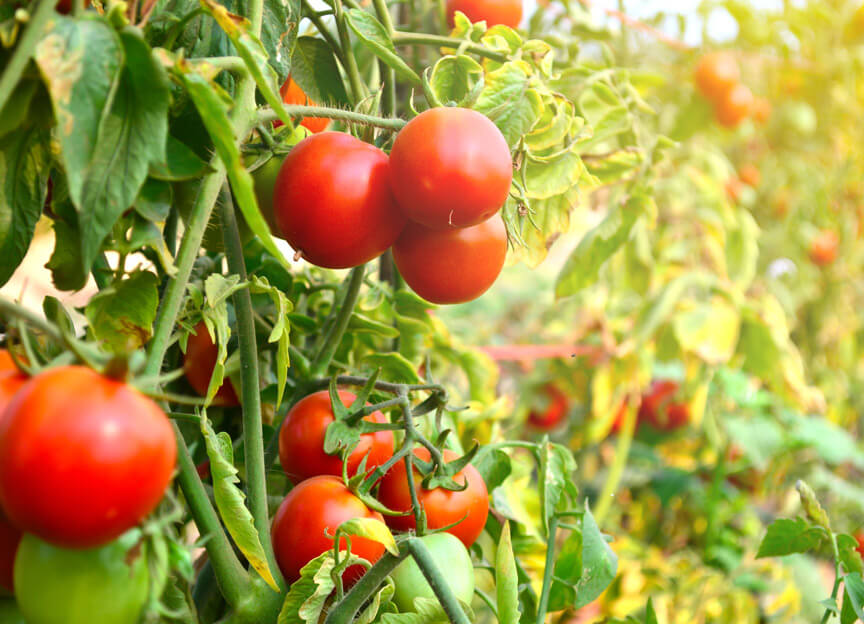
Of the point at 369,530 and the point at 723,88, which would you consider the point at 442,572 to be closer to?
the point at 369,530

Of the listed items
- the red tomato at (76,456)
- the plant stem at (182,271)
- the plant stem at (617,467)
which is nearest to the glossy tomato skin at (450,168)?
the plant stem at (182,271)

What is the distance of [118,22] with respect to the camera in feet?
1.07

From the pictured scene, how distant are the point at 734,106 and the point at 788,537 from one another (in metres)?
1.55

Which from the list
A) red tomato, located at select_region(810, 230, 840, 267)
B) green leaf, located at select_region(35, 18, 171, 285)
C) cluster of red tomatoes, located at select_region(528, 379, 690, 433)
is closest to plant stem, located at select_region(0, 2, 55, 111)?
green leaf, located at select_region(35, 18, 171, 285)

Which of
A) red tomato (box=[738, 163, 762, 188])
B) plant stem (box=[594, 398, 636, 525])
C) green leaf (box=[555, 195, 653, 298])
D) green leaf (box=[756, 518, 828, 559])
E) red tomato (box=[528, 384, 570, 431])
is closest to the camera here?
green leaf (box=[756, 518, 828, 559])

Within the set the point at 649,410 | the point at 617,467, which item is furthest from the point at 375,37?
the point at 649,410

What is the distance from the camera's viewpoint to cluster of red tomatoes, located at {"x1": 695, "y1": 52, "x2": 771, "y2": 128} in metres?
1.92

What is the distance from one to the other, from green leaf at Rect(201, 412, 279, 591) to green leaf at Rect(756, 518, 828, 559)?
→ 1.34 ft

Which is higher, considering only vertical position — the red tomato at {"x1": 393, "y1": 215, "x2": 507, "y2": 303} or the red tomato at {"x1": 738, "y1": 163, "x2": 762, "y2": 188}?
the red tomato at {"x1": 393, "y1": 215, "x2": 507, "y2": 303}

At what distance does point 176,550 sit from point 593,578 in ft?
1.17

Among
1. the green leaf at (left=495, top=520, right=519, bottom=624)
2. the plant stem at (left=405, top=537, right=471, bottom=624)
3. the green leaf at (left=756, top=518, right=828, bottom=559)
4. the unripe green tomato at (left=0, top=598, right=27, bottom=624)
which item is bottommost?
the green leaf at (left=756, top=518, right=828, bottom=559)

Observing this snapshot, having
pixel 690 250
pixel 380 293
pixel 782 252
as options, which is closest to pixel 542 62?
pixel 380 293

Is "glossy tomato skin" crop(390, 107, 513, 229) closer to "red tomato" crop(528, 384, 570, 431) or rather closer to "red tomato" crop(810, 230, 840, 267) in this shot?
"red tomato" crop(528, 384, 570, 431)

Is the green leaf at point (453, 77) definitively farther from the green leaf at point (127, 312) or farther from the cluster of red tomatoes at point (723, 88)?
the cluster of red tomatoes at point (723, 88)
